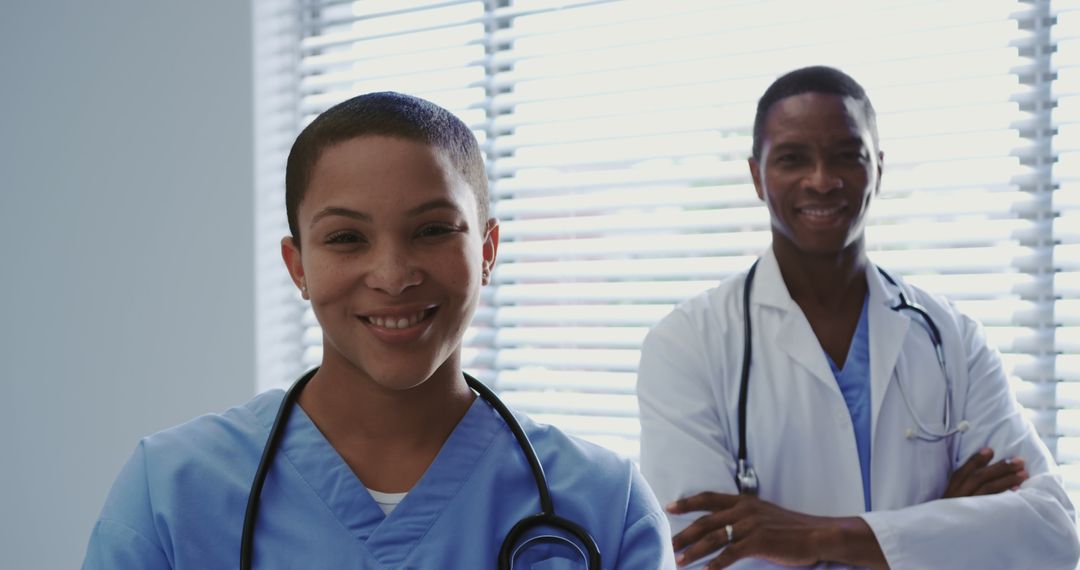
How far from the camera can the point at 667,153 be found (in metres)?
2.17

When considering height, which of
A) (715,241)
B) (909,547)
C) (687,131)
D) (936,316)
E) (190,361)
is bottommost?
(909,547)

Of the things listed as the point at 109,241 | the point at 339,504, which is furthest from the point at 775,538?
the point at 109,241

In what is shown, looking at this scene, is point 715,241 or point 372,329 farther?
point 715,241

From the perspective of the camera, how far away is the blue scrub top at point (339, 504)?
0.92 m

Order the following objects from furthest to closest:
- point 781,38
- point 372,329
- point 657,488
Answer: point 781,38 → point 657,488 → point 372,329

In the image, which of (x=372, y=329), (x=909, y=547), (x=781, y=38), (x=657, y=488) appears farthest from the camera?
(x=781, y=38)

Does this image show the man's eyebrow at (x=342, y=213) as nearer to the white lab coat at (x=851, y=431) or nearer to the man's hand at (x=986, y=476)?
the white lab coat at (x=851, y=431)

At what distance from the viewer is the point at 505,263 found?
7.79 ft

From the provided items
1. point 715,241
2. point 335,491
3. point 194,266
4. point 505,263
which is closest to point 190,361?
point 194,266

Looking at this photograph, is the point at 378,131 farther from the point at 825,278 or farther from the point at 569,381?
the point at 569,381

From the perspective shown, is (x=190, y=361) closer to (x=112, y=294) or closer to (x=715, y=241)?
(x=112, y=294)

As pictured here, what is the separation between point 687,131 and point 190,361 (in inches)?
55.6

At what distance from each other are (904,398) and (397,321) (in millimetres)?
1025

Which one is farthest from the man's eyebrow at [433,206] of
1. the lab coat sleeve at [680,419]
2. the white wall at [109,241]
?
the white wall at [109,241]
